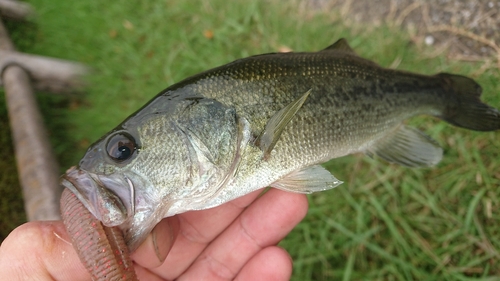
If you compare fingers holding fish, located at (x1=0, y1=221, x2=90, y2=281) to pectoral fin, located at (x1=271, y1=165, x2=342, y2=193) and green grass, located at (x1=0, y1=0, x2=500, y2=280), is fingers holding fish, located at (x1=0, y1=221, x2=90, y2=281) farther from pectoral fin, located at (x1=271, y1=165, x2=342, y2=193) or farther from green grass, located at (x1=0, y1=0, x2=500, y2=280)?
green grass, located at (x1=0, y1=0, x2=500, y2=280)

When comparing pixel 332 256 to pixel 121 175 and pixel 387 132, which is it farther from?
pixel 121 175

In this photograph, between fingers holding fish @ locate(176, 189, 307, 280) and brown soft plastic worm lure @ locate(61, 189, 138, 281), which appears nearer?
brown soft plastic worm lure @ locate(61, 189, 138, 281)

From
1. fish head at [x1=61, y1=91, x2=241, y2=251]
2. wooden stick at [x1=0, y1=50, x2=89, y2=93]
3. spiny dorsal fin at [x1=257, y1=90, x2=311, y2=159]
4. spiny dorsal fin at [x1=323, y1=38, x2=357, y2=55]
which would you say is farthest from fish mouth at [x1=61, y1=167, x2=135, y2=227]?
wooden stick at [x1=0, y1=50, x2=89, y2=93]

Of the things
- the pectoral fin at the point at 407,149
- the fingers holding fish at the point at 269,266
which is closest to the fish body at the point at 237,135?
the pectoral fin at the point at 407,149

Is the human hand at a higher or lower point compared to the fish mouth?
lower

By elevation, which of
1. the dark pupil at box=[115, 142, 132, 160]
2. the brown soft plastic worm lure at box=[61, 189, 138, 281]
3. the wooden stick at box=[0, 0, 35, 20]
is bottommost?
the brown soft plastic worm lure at box=[61, 189, 138, 281]

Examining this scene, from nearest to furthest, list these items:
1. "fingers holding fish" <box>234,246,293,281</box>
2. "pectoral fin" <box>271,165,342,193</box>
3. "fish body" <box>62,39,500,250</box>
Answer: "fish body" <box>62,39,500,250</box>, "pectoral fin" <box>271,165,342,193</box>, "fingers holding fish" <box>234,246,293,281</box>

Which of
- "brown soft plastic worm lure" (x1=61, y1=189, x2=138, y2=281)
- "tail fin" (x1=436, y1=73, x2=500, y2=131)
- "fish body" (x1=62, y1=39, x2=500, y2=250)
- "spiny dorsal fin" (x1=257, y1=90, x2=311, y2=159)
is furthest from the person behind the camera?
"tail fin" (x1=436, y1=73, x2=500, y2=131)

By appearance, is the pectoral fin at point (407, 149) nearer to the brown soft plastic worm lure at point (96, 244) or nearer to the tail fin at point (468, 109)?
the tail fin at point (468, 109)
